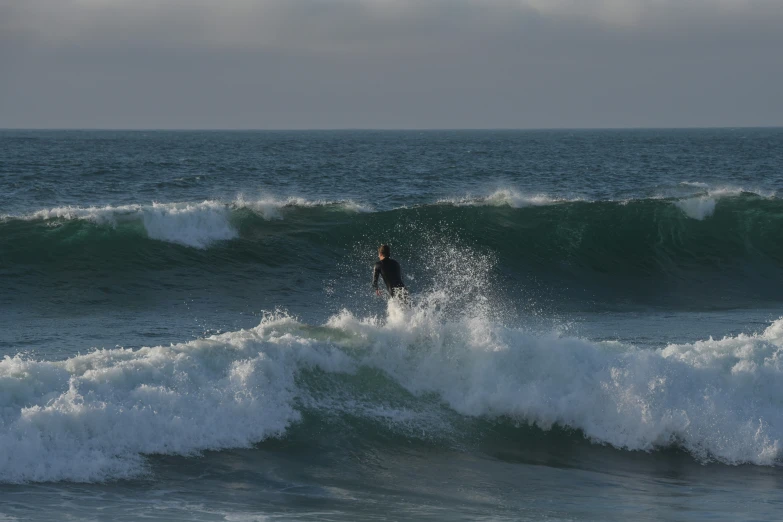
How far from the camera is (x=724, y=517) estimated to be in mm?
8211

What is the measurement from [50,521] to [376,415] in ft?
13.9

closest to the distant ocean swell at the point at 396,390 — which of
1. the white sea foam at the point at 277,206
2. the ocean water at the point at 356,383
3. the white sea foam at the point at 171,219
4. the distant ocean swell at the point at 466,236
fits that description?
the ocean water at the point at 356,383

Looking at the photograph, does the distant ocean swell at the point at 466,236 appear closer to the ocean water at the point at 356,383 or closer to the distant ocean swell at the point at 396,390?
the ocean water at the point at 356,383

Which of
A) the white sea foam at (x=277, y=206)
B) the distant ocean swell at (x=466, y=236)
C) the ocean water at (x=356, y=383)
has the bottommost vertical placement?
the ocean water at (x=356, y=383)

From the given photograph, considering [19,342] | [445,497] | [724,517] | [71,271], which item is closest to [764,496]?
[724,517]

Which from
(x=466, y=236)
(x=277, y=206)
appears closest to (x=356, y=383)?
(x=466, y=236)

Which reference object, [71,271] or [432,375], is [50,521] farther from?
[71,271]

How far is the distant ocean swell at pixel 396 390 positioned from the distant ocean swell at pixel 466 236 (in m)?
8.59

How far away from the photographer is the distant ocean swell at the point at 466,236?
1992 cm

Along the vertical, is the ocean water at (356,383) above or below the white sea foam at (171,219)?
below

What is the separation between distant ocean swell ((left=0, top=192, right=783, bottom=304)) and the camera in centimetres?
1992

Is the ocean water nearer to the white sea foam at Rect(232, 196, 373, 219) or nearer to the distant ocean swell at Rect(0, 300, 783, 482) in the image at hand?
the distant ocean swell at Rect(0, 300, 783, 482)

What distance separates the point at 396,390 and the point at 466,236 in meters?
12.3

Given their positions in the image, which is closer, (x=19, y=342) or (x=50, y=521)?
(x=50, y=521)
